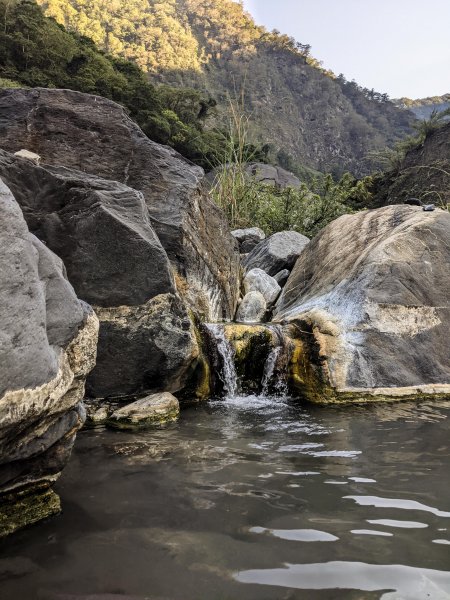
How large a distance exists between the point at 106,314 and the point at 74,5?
79.7m

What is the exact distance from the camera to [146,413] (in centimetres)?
388

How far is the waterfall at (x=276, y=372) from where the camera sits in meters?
5.16

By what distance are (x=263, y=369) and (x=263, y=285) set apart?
9.82ft

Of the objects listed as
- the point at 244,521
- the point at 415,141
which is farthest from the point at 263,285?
the point at 415,141

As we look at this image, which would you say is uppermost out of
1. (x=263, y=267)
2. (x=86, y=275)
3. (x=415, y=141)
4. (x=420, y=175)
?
(x=415, y=141)

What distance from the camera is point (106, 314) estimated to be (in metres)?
4.22

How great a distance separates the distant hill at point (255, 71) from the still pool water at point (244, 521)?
201ft

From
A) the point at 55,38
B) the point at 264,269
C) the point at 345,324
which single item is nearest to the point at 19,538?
the point at 345,324

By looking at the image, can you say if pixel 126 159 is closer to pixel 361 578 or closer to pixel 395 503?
pixel 395 503

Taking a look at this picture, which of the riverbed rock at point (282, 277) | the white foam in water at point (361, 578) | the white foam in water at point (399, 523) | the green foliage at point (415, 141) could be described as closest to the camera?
the white foam in water at point (361, 578)

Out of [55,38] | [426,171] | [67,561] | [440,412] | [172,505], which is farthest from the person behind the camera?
[55,38]

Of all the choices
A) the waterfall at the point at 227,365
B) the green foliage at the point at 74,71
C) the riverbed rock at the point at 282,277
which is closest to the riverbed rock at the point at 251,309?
the riverbed rock at the point at 282,277

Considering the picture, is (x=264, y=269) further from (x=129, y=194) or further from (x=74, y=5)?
(x=74, y=5)

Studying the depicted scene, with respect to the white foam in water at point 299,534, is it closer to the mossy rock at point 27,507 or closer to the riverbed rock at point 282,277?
the mossy rock at point 27,507
